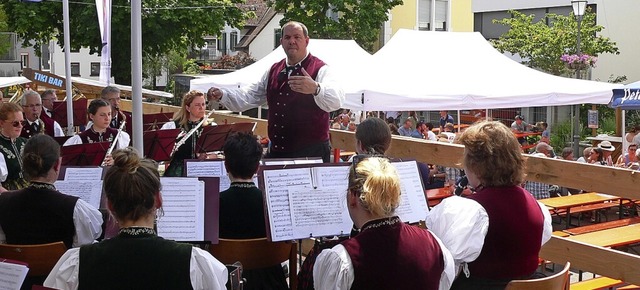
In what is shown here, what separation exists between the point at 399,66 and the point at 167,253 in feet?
25.8

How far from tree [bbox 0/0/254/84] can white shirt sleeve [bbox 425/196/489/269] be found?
2341cm

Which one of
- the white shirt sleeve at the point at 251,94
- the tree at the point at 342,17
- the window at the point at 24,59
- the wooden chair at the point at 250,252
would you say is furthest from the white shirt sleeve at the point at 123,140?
the window at the point at 24,59

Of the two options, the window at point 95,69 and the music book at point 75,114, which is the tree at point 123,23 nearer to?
the music book at point 75,114

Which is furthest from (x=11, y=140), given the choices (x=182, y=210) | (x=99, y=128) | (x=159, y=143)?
(x=182, y=210)

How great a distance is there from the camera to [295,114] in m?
5.58

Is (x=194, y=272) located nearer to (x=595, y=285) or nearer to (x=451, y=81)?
(x=595, y=285)

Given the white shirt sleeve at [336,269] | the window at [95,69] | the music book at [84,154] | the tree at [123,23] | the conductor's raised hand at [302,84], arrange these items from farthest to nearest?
the window at [95,69] → the tree at [123,23] → the music book at [84,154] → the conductor's raised hand at [302,84] → the white shirt sleeve at [336,269]

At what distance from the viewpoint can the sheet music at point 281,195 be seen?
369 centimetres

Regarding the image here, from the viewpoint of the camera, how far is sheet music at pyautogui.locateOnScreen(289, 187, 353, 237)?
3746mm

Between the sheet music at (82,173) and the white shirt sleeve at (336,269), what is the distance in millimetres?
2032

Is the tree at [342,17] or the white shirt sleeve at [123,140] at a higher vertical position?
the tree at [342,17]

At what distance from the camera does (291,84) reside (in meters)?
4.84

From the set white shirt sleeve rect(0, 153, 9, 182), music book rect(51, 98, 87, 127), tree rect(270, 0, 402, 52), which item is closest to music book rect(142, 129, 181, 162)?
white shirt sleeve rect(0, 153, 9, 182)

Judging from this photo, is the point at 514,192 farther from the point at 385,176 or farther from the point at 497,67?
the point at 497,67
